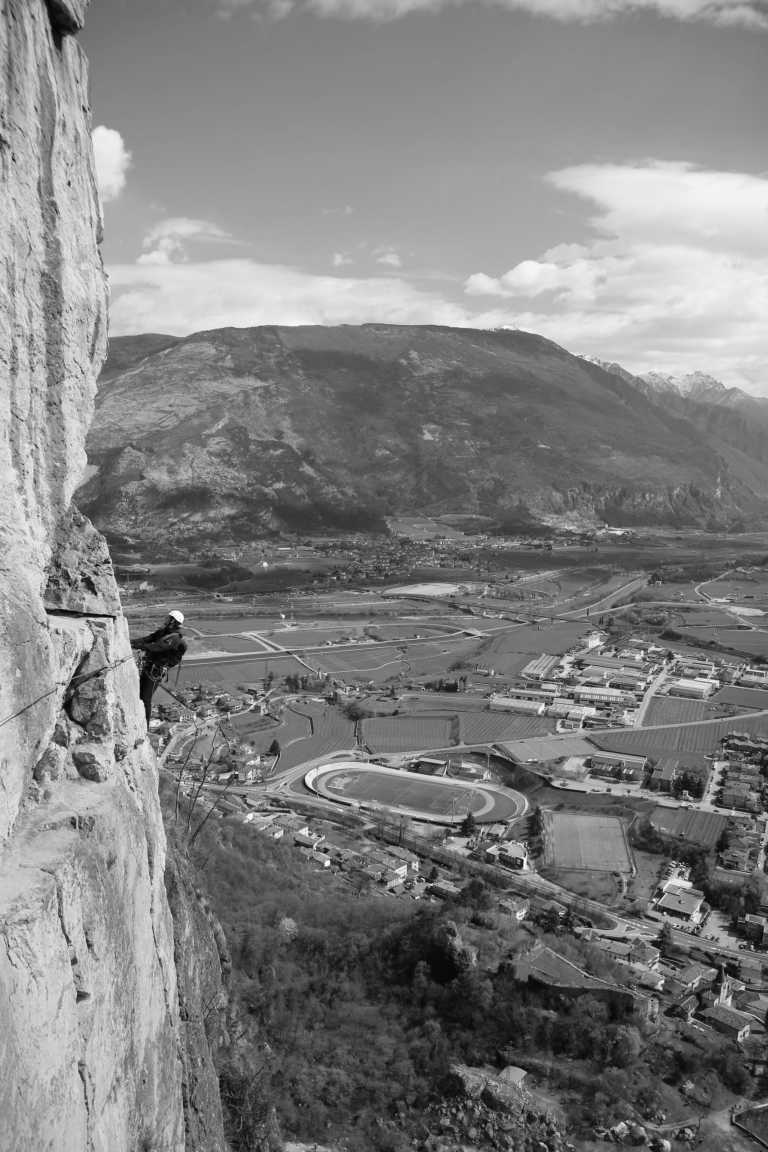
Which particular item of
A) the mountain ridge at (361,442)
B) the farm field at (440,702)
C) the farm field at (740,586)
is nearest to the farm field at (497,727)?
the farm field at (440,702)

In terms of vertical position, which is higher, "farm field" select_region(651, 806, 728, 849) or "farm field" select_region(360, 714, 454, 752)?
"farm field" select_region(360, 714, 454, 752)

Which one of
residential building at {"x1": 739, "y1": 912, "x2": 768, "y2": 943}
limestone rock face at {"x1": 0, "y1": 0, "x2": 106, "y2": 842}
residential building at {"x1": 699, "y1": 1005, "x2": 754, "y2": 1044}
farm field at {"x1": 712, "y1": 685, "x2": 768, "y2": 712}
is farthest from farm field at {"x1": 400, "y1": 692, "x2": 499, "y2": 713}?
limestone rock face at {"x1": 0, "y1": 0, "x2": 106, "y2": 842}

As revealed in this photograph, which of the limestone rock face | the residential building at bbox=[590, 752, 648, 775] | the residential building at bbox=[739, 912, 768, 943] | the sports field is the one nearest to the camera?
the limestone rock face

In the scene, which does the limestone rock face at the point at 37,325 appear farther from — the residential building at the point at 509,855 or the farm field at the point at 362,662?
the farm field at the point at 362,662

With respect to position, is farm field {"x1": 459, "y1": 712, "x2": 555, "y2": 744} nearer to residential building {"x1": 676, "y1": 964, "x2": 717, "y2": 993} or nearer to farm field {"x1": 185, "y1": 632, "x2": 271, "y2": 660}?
residential building {"x1": 676, "y1": 964, "x2": 717, "y2": 993}

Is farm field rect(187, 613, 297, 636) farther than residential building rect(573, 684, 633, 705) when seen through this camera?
Yes

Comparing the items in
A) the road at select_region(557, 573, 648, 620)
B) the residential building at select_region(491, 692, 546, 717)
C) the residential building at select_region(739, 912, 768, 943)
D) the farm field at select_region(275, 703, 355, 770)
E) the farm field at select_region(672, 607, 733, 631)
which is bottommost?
the residential building at select_region(739, 912, 768, 943)
